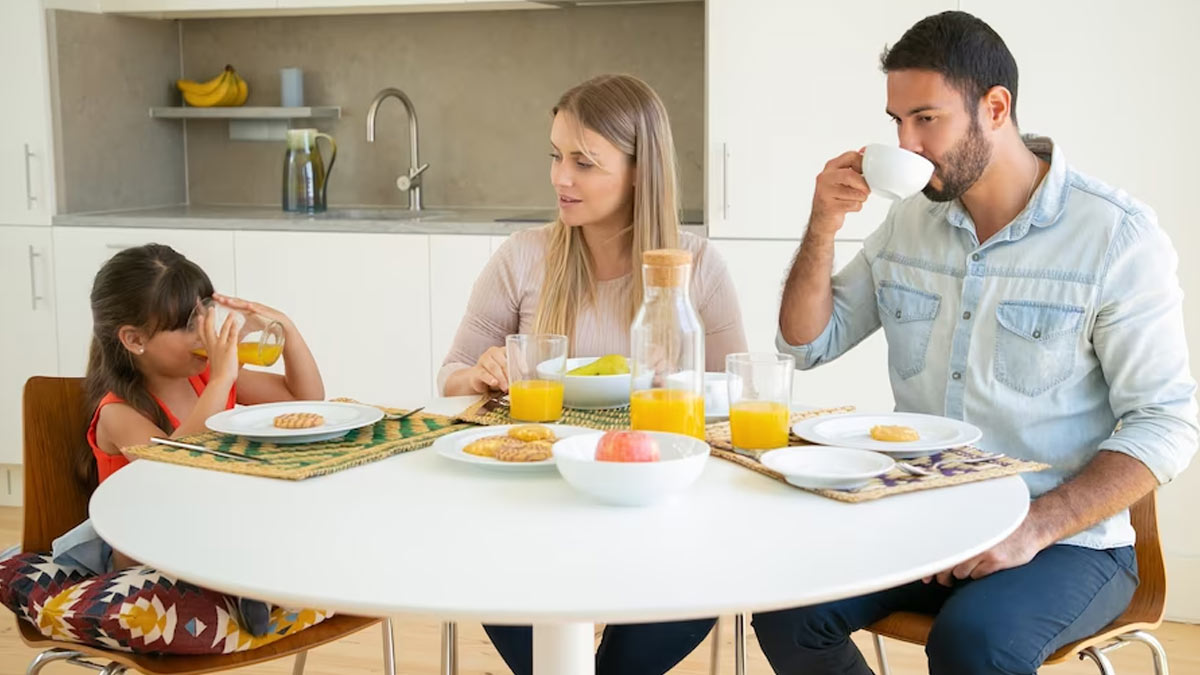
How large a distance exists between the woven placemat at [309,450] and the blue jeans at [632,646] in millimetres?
398

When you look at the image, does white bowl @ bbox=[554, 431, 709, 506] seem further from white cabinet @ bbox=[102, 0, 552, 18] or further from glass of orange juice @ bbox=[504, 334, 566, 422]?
white cabinet @ bbox=[102, 0, 552, 18]

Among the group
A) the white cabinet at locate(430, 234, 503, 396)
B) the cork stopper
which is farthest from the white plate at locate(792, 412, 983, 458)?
the white cabinet at locate(430, 234, 503, 396)

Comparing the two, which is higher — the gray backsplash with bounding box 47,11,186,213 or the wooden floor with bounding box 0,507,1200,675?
the gray backsplash with bounding box 47,11,186,213

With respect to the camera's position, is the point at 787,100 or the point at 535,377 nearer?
the point at 535,377

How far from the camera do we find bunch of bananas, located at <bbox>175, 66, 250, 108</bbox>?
4227 millimetres

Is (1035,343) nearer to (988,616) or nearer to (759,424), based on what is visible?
(988,616)

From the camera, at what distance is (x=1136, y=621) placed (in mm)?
1756

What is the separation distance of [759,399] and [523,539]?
417 mm

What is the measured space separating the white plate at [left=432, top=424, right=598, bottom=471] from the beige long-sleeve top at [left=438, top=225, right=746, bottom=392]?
20.1 inches

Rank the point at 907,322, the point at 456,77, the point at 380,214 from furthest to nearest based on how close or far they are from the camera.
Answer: the point at 456,77
the point at 380,214
the point at 907,322

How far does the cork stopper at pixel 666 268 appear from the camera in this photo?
1.50 meters

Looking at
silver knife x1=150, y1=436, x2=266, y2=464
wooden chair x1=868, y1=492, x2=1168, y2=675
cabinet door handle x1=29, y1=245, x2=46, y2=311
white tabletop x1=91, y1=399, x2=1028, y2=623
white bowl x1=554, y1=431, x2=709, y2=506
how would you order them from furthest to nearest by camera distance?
cabinet door handle x1=29, y1=245, x2=46, y2=311, wooden chair x1=868, y1=492, x2=1168, y2=675, silver knife x1=150, y1=436, x2=266, y2=464, white bowl x1=554, y1=431, x2=709, y2=506, white tabletop x1=91, y1=399, x2=1028, y2=623

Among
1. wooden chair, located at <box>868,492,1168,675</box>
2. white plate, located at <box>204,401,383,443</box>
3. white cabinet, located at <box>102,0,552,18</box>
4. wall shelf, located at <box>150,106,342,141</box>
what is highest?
white cabinet, located at <box>102,0,552,18</box>

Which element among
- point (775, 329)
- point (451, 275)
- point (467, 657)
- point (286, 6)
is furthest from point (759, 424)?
point (286, 6)
